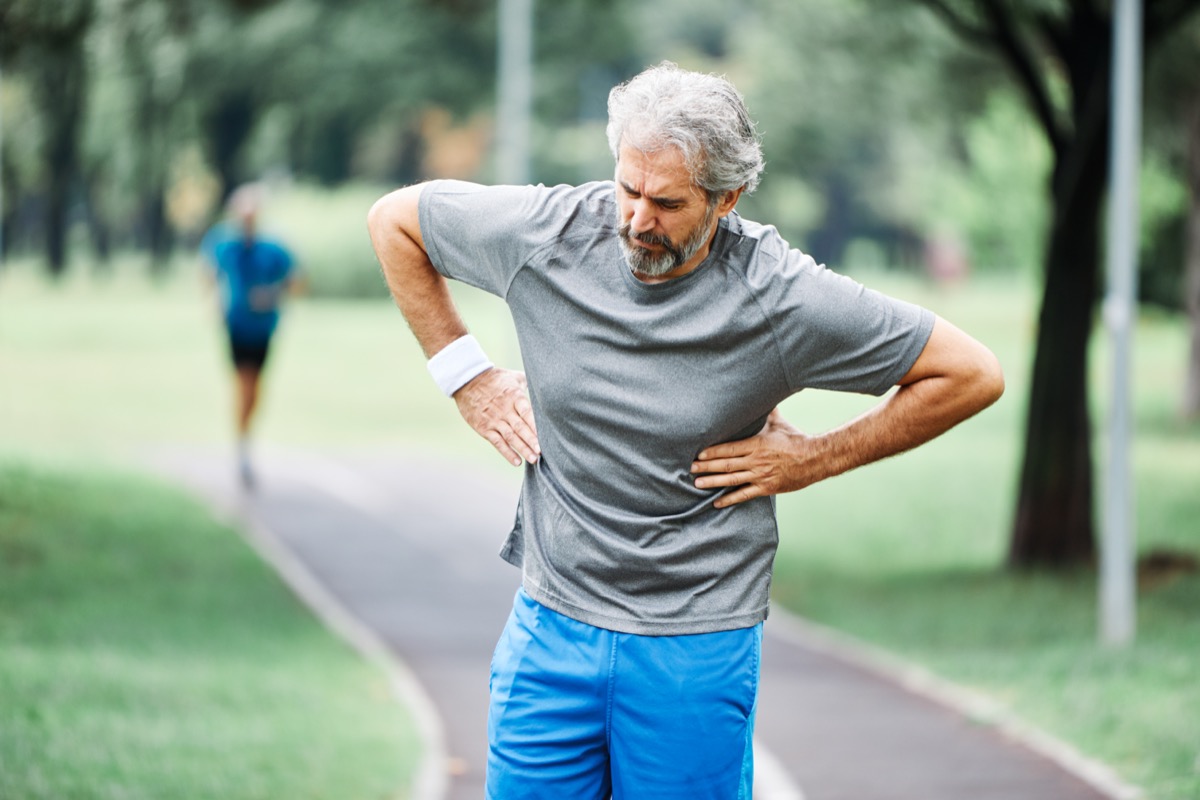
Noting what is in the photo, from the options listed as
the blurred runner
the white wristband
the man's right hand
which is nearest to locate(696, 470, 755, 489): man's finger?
the man's right hand

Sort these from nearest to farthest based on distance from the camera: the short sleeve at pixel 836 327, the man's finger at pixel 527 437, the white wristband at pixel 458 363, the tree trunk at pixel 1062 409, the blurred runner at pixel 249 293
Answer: the short sleeve at pixel 836 327 < the man's finger at pixel 527 437 < the white wristband at pixel 458 363 < the tree trunk at pixel 1062 409 < the blurred runner at pixel 249 293

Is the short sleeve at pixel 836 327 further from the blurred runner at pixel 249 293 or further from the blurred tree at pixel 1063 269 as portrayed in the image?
the blurred runner at pixel 249 293

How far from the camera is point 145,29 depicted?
12.1 meters

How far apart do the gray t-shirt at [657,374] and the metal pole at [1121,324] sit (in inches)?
230

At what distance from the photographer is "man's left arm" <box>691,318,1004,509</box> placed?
329 centimetres

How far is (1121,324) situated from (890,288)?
46.3 m

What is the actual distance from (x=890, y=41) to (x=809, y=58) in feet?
18.7

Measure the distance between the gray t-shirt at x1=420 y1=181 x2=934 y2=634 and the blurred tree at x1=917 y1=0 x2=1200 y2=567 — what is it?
26.7 feet

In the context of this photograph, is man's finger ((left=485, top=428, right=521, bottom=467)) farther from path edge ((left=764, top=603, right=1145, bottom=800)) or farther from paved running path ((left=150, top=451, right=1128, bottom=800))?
path edge ((left=764, top=603, right=1145, bottom=800))

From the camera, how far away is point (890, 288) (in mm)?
54500

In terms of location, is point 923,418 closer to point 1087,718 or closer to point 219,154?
point 1087,718

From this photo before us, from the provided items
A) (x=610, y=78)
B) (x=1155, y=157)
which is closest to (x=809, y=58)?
(x=1155, y=157)

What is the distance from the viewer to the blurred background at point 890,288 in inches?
380

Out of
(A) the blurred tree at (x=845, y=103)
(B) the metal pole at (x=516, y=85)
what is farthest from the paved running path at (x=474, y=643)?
(B) the metal pole at (x=516, y=85)
